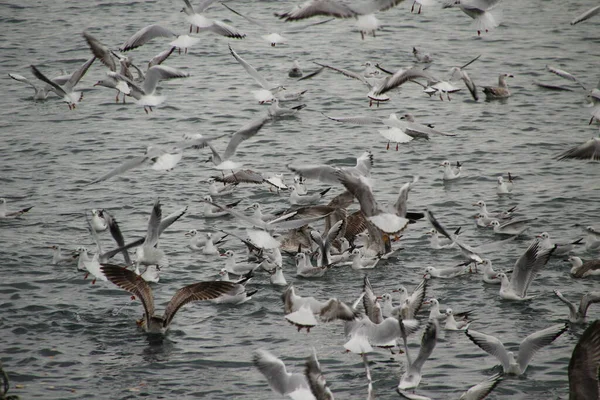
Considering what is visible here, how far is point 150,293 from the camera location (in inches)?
495

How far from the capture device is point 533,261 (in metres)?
13.6

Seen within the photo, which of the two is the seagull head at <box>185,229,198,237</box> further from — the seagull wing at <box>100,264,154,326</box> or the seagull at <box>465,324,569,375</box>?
the seagull at <box>465,324,569,375</box>

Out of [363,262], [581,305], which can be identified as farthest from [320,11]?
[581,305]

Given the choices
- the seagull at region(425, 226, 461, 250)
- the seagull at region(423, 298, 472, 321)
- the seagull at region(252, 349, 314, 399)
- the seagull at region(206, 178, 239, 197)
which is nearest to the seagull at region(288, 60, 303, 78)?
the seagull at region(206, 178, 239, 197)

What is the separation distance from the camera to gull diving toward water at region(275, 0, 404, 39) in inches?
556

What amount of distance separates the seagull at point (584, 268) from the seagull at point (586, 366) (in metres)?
4.54

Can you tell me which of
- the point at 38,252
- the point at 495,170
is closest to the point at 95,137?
the point at 38,252

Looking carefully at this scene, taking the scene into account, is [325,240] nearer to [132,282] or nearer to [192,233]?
[192,233]

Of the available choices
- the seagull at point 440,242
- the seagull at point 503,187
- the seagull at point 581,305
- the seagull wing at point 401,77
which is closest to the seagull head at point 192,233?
the seagull wing at point 401,77

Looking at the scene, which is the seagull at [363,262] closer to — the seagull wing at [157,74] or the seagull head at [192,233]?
the seagull head at [192,233]

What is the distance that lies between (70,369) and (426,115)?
1379 centimetres

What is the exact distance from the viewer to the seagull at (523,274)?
44.4ft

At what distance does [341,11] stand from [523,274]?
4.92m

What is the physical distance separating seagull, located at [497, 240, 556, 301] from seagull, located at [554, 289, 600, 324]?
87 cm
